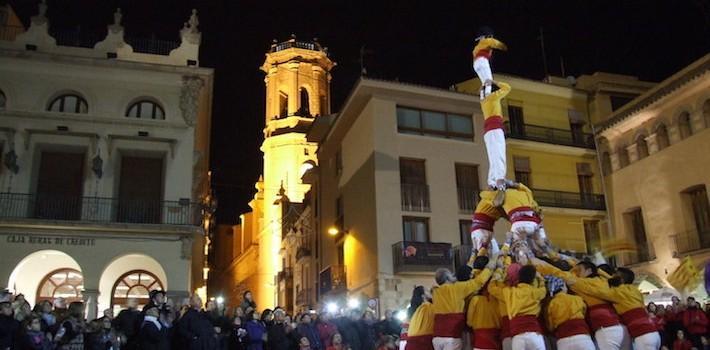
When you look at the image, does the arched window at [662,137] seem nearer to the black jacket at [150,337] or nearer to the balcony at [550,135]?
the balcony at [550,135]

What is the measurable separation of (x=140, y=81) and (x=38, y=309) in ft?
39.4

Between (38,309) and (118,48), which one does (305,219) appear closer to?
(118,48)

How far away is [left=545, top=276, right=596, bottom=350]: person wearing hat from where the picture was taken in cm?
763

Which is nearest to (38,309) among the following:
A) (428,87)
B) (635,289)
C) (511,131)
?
(635,289)

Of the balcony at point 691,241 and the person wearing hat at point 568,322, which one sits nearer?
the person wearing hat at point 568,322

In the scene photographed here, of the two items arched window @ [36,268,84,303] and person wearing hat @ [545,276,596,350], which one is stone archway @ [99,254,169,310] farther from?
person wearing hat @ [545,276,596,350]

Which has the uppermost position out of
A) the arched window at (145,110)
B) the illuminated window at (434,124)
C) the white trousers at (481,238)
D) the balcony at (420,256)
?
the illuminated window at (434,124)

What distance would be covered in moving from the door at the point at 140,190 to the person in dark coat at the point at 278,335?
29.8 feet

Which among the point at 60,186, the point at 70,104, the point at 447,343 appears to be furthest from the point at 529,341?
the point at 70,104

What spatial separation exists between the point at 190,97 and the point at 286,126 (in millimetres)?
22045

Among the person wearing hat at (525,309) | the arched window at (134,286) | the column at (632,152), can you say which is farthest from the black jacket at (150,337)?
the column at (632,152)

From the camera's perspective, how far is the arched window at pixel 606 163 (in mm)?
28578

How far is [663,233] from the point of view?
2503cm

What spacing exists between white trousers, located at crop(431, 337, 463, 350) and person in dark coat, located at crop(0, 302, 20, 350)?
6.41 meters
